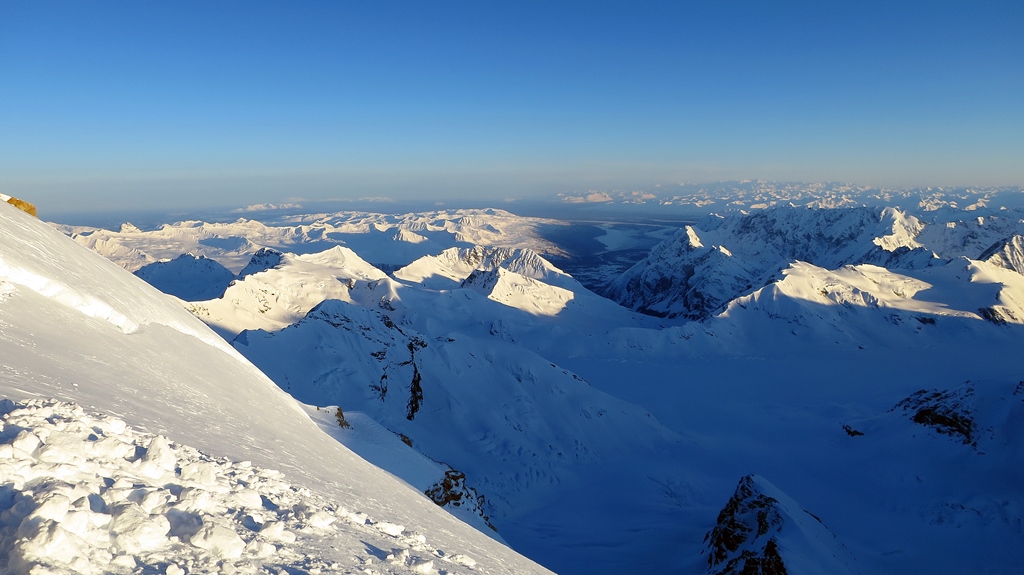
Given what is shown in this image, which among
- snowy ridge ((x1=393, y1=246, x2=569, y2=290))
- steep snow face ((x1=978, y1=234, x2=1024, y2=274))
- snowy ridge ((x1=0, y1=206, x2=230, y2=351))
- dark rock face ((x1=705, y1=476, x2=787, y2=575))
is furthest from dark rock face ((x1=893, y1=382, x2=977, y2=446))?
steep snow face ((x1=978, y1=234, x2=1024, y2=274))

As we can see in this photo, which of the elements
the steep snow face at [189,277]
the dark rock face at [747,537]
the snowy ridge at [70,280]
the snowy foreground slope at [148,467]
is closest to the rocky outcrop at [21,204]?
the snowy ridge at [70,280]

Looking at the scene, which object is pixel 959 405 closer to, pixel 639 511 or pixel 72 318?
pixel 639 511

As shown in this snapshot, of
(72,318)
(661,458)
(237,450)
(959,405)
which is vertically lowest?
(661,458)

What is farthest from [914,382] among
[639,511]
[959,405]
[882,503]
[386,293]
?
[386,293]

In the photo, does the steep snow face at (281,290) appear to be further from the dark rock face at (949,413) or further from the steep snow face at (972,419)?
the dark rock face at (949,413)

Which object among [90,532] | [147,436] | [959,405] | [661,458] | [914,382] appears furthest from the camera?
[914,382]

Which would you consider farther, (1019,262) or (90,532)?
(1019,262)

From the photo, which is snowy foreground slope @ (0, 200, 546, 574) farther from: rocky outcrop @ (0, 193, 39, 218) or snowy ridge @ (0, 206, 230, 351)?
rocky outcrop @ (0, 193, 39, 218)
